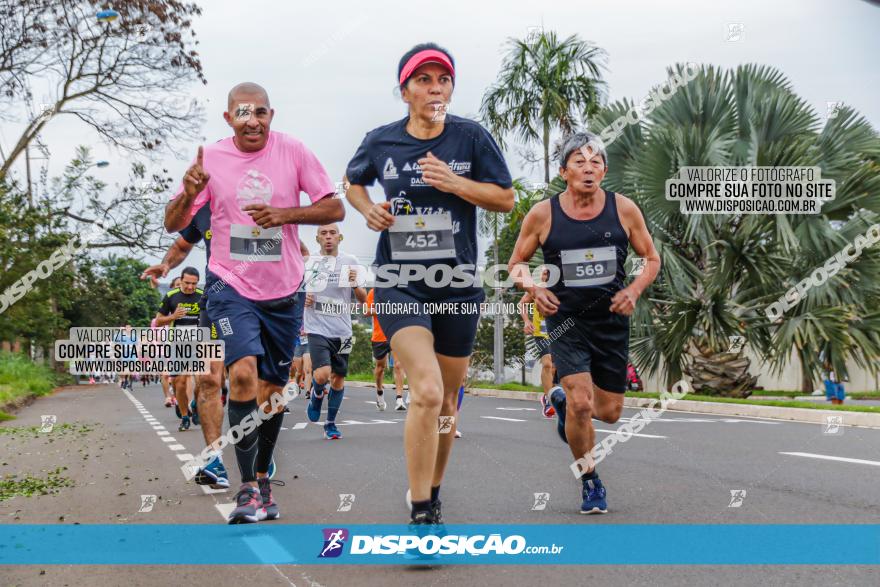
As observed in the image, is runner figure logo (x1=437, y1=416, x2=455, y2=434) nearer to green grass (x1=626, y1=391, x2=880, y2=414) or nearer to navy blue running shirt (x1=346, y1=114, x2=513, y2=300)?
navy blue running shirt (x1=346, y1=114, x2=513, y2=300)

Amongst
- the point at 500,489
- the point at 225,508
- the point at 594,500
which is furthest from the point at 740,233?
the point at 225,508

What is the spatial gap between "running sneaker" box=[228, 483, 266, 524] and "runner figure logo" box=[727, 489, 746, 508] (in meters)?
2.71

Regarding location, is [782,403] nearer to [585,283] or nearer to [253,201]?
[585,283]

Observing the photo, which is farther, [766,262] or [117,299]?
[117,299]

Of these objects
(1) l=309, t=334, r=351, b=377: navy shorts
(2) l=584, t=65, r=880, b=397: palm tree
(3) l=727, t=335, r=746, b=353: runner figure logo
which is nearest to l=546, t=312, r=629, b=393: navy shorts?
(1) l=309, t=334, r=351, b=377: navy shorts

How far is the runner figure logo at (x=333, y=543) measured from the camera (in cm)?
476

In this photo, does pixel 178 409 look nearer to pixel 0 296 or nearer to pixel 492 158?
pixel 0 296

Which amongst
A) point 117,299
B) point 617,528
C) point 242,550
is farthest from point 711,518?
point 117,299

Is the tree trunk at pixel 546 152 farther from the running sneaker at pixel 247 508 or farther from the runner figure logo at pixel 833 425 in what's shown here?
the running sneaker at pixel 247 508

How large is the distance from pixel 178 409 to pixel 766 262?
9775mm

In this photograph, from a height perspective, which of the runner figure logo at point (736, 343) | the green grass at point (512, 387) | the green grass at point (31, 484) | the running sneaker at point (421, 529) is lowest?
the green grass at point (512, 387)

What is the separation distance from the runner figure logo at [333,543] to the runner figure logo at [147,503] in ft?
6.12

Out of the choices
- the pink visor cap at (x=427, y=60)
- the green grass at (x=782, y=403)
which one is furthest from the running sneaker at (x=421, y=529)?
the green grass at (x=782, y=403)

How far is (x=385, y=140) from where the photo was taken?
16.8 feet
